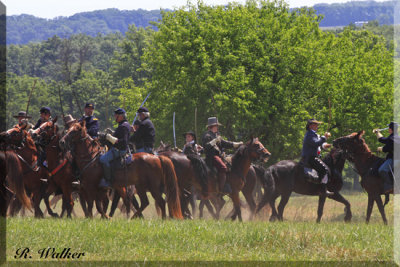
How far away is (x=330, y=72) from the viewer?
39.3m

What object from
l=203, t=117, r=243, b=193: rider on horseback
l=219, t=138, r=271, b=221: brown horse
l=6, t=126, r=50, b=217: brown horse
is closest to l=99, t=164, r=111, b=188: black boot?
l=6, t=126, r=50, b=217: brown horse

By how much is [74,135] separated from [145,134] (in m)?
1.97

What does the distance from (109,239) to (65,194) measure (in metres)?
5.93

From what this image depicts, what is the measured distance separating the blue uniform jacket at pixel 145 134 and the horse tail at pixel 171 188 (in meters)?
0.73

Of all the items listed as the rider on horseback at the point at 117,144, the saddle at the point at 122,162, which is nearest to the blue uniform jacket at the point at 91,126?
the rider on horseback at the point at 117,144

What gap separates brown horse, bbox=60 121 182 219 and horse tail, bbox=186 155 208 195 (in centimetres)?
172

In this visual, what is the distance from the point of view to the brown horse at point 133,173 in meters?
17.4

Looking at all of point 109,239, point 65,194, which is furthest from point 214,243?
point 65,194

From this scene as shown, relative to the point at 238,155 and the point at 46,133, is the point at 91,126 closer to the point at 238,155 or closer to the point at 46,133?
the point at 46,133

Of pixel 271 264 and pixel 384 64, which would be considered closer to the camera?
pixel 271 264

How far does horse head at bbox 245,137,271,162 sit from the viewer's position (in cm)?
1905

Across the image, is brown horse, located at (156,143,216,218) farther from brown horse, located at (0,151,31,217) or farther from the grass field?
the grass field

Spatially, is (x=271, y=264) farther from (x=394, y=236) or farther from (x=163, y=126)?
(x=163, y=126)
